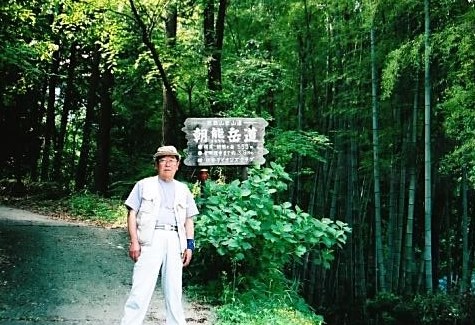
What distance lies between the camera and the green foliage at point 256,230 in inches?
184

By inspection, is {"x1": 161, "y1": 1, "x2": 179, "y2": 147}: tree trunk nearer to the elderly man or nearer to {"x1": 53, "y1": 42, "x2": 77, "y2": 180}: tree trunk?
the elderly man

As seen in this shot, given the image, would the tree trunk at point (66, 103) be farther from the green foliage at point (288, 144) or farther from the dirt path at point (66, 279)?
the green foliage at point (288, 144)

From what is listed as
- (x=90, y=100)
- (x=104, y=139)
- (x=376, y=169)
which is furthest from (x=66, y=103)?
(x=376, y=169)

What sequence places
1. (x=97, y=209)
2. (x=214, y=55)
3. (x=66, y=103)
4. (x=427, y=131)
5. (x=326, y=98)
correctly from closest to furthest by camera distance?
(x=427, y=131)
(x=214, y=55)
(x=97, y=209)
(x=326, y=98)
(x=66, y=103)

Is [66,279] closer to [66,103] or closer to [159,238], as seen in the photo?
[159,238]

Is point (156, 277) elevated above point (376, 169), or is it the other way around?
point (376, 169)

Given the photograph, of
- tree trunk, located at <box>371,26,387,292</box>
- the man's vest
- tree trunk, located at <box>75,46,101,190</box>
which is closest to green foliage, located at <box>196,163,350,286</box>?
the man's vest

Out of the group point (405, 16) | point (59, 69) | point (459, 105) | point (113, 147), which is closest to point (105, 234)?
point (459, 105)

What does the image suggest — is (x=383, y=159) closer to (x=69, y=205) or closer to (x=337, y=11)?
(x=337, y=11)

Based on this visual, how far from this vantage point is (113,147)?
1620cm

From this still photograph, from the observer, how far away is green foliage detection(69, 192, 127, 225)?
9573mm

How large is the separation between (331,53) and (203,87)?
3135mm

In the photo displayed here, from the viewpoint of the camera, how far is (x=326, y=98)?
11078mm

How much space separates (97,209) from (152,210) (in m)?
7.55
